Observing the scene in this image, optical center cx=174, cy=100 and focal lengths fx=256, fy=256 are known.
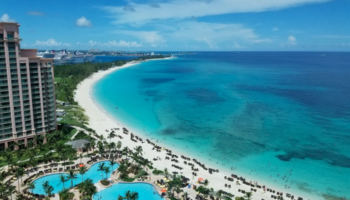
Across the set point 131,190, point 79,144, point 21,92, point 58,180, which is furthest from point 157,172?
point 21,92

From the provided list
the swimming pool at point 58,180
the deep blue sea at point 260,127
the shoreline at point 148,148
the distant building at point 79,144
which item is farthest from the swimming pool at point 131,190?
the deep blue sea at point 260,127

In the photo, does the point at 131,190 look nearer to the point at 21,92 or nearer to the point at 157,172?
the point at 157,172

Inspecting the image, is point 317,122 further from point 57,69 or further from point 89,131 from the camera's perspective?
point 57,69

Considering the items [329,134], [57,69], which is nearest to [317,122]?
[329,134]

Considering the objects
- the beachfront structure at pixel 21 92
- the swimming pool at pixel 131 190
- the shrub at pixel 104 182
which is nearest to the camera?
the swimming pool at pixel 131 190

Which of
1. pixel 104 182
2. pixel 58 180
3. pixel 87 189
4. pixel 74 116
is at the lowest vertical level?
pixel 58 180

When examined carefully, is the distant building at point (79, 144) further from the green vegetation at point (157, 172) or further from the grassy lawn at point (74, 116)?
the green vegetation at point (157, 172)
